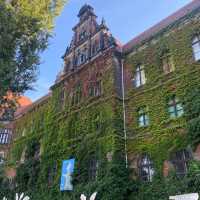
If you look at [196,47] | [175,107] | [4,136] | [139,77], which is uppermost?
[196,47]

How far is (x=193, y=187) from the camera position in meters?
11.7

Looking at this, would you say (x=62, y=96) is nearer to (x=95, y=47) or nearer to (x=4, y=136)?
(x=95, y=47)

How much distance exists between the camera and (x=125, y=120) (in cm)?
1733

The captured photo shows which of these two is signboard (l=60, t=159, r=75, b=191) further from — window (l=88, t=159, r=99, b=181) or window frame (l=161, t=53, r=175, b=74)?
window frame (l=161, t=53, r=175, b=74)

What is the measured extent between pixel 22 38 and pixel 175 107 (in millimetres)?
10961

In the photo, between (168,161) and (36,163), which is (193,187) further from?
(36,163)

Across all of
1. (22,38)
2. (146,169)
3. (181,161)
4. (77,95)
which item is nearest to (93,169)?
(146,169)

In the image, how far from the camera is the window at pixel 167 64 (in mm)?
16453

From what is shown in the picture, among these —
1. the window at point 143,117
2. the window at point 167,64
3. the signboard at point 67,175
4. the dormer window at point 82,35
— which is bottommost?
the signboard at point 67,175

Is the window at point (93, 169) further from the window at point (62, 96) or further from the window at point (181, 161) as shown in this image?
the window at point (62, 96)

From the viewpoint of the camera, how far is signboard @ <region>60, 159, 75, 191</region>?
55.7 ft

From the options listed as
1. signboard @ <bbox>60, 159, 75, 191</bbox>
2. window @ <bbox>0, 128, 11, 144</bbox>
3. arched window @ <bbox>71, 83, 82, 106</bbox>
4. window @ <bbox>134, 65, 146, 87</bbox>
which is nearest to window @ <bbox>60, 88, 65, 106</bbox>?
arched window @ <bbox>71, 83, 82, 106</bbox>

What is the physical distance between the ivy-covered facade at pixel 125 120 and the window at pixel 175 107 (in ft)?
0.21

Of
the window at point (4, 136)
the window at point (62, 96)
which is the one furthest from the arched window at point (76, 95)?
the window at point (4, 136)
